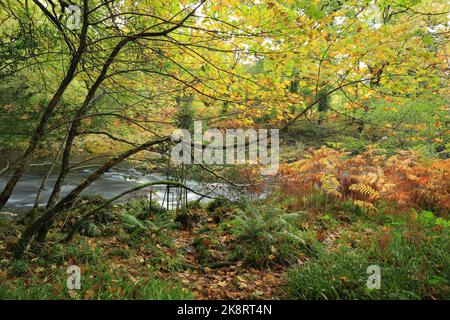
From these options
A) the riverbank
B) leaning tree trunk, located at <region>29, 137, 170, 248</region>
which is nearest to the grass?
the riverbank

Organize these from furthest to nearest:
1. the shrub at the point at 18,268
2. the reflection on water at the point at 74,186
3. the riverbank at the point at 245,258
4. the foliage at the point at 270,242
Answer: the reflection on water at the point at 74,186, the foliage at the point at 270,242, the shrub at the point at 18,268, the riverbank at the point at 245,258

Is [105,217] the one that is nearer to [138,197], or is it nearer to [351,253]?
[138,197]

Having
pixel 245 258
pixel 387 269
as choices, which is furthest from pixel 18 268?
pixel 387 269

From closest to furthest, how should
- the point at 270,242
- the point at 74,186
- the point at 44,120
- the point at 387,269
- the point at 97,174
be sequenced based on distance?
the point at 387,269
the point at 44,120
the point at 97,174
the point at 270,242
the point at 74,186

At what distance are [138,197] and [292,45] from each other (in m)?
6.96

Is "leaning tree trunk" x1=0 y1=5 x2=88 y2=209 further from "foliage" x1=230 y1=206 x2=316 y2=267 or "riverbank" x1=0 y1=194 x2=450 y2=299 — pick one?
"foliage" x1=230 y1=206 x2=316 y2=267

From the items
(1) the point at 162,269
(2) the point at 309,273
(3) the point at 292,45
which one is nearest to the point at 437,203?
(2) the point at 309,273

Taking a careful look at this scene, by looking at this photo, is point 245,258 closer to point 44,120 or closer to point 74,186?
point 44,120

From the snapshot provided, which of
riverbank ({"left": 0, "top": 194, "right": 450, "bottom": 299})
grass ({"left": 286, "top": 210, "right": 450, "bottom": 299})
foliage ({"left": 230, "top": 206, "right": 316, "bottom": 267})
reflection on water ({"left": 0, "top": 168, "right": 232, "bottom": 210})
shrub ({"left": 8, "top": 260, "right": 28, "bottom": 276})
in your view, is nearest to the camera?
grass ({"left": 286, "top": 210, "right": 450, "bottom": 299})

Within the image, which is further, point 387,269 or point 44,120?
point 44,120

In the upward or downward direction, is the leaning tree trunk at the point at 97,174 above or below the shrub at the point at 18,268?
above

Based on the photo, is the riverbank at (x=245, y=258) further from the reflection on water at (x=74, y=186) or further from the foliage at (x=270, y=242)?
the reflection on water at (x=74, y=186)

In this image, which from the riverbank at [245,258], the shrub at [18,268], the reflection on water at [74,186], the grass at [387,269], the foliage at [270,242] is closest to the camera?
the grass at [387,269]

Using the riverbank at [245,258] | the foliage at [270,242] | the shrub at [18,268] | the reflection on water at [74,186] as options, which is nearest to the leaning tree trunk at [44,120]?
the shrub at [18,268]
